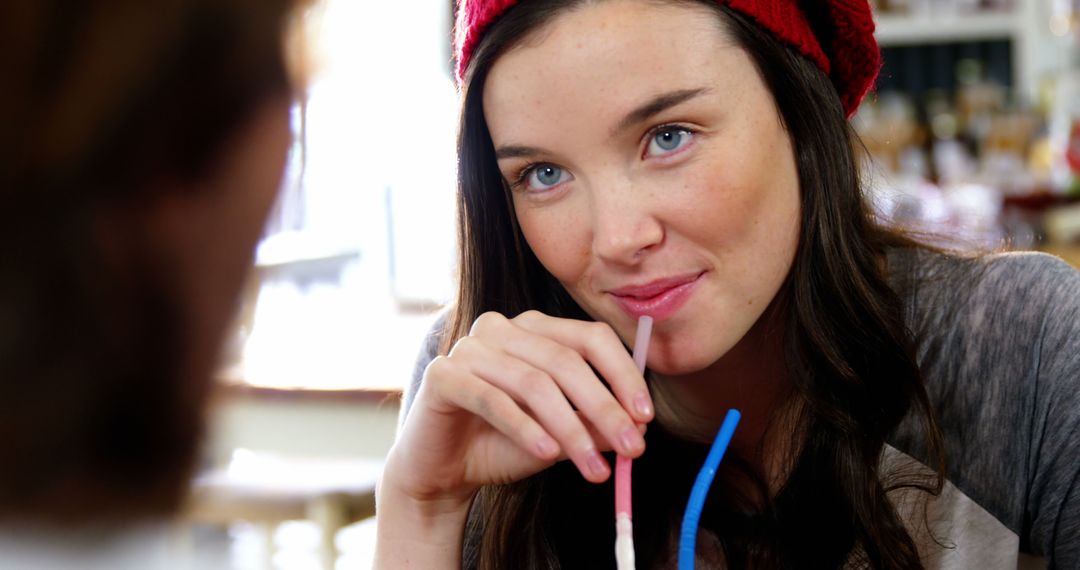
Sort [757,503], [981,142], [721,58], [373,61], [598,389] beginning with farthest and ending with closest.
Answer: [373,61], [981,142], [757,503], [721,58], [598,389]

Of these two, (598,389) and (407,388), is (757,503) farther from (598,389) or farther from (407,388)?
(407,388)

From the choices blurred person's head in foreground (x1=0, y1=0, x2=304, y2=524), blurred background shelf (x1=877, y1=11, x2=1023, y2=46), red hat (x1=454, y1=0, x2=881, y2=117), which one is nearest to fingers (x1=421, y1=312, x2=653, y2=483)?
red hat (x1=454, y1=0, x2=881, y2=117)

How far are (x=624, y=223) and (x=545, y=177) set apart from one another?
0.12 m

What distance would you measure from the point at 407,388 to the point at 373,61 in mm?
3594

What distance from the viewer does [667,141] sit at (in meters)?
1.10

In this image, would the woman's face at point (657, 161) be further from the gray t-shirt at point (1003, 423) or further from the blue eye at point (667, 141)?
the gray t-shirt at point (1003, 423)

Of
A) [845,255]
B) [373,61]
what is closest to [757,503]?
[845,255]

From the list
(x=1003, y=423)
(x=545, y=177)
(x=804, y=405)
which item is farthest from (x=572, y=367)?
(x=1003, y=423)

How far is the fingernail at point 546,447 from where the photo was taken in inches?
37.5

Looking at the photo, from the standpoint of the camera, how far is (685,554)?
0.81 metres

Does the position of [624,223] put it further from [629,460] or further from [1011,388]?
[1011,388]

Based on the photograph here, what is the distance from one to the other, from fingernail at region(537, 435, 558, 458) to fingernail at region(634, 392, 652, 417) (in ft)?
0.27

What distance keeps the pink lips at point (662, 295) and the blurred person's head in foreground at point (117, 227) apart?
746mm

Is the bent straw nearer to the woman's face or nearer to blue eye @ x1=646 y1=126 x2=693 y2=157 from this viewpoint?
the woman's face
